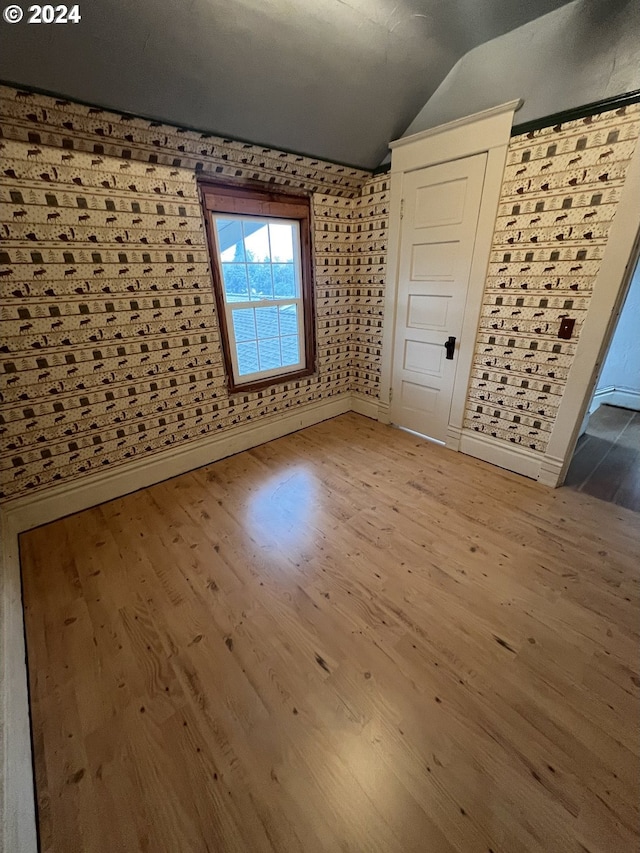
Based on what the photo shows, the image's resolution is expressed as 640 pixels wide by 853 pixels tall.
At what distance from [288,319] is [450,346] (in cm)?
143

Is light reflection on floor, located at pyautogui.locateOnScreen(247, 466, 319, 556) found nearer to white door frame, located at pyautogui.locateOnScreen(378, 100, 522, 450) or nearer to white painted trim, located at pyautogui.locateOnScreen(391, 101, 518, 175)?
white door frame, located at pyautogui.locateOnScreen(378, 100, 522, 450)

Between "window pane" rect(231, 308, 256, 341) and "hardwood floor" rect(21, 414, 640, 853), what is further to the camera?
"window pane" rect(231, 308, 256, 341)

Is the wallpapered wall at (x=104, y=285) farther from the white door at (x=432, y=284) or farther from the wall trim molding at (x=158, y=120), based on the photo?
the white door at (x=432, y=284)

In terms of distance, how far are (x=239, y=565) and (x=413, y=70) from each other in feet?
10.5

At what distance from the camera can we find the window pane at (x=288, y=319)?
2994 millimetres

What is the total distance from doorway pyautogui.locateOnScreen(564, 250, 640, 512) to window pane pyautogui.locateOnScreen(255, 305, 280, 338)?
2.48 m

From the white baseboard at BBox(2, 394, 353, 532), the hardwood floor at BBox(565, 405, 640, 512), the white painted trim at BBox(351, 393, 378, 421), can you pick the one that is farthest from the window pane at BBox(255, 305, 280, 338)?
the hardwood floor at BBox(565, 405, 640, 512)

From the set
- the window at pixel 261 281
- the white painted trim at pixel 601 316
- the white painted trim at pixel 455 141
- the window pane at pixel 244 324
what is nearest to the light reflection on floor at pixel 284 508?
the window at pixel 261 281

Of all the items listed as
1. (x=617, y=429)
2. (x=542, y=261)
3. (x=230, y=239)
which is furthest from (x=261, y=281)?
(x=617, y=429)

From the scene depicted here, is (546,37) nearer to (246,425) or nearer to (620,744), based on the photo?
(246,425)

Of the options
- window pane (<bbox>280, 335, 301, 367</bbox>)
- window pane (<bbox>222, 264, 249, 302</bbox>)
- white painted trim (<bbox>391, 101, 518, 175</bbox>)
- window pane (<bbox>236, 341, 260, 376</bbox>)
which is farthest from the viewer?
window pane (<bbox>280, 335, 301, 367</bbox>)

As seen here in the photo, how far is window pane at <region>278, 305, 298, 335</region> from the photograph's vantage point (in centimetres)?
299

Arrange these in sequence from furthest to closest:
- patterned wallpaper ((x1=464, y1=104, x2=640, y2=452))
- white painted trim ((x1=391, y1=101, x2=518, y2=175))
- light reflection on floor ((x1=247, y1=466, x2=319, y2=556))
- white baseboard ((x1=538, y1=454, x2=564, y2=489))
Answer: white baseboard ((x1=538, y1=454, x2=564, y2=489)) < white painted trim ((x1=391, y1=101, x2=518, y2=175)) < light reflection on floor ((x1=247, y1=466, x2=319, y2=556)) < patterned wallpaper ((x1=464, y1=104, x2=640, y2=452))

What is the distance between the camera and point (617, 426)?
3.37 m
